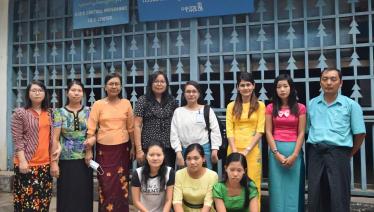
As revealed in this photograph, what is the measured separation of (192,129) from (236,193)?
0.74 metres

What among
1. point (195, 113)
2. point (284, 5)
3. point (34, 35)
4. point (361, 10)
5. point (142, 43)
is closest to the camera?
point (195, 113)

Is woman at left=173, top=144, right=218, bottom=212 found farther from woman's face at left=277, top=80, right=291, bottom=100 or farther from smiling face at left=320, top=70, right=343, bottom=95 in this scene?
smiling face at left=320, top=70, right=343, bottom=95

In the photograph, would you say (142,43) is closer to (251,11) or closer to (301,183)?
(251,11)

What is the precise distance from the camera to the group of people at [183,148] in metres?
3.22

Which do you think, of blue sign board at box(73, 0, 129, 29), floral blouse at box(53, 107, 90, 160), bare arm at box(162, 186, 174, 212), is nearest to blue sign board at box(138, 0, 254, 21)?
blue sign board at box(73, 0, 129, 29)

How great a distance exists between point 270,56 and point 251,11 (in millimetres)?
541

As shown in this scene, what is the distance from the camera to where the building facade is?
13.6 ft

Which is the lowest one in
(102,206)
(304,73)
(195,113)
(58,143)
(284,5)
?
(102,206)

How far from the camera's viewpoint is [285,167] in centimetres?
346

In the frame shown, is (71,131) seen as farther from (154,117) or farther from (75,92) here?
(154,117)

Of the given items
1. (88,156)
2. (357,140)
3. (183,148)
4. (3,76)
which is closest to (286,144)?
(357,140)

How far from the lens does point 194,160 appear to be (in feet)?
10.6

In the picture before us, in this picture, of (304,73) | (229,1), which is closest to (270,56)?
(304,73)

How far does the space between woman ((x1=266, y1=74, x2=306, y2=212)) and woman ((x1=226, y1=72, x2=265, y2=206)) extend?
10 cm
